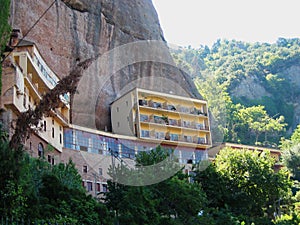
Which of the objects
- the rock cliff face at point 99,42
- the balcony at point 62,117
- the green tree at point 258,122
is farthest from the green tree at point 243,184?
the green tree at point 258,122

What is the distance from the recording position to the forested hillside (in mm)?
78312

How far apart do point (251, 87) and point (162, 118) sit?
2297 inches

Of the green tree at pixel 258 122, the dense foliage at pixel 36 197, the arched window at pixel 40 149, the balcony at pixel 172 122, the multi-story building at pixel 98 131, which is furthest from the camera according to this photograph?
the green tree at pixel 258 122

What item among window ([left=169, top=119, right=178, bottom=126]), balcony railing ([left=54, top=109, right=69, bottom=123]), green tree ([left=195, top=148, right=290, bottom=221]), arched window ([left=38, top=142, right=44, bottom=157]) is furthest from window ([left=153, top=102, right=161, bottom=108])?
arched window ([left=38, top=142, right=44, bottom=157])

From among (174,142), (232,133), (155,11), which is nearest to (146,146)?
(174,142)

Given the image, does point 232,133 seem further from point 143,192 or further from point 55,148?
point 143,192

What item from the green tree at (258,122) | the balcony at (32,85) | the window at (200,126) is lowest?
the balcony at (32,85)

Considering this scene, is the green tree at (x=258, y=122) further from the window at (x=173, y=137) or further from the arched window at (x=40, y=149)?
the arched window at (x=40, y=149)

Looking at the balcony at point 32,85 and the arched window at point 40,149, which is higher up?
the balcony at point 32,85

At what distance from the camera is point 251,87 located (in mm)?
103812

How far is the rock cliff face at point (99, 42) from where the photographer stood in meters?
41.7

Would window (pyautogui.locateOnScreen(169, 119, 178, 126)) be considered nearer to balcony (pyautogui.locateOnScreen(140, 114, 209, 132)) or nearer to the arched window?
balcony (pyautogui.locateOnScreen(140, 114, 209, 132))

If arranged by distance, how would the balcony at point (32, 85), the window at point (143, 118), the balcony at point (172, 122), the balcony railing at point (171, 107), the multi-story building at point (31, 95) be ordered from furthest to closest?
1. the balcony railing at point (171, 107)
2. the balcony at point (172, 122)
3. the window at point (143, 118)
4. the balcony at point (32, 85)
5. the multi-story building at point (31, 95)

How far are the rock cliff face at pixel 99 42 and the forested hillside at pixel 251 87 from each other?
12.9 metres
